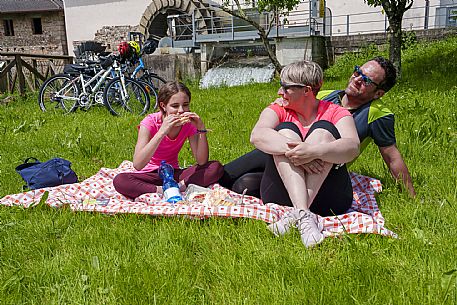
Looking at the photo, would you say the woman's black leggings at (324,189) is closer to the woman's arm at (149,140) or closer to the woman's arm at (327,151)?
the woman's arm at (327,151)

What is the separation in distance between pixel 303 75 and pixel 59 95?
677cm

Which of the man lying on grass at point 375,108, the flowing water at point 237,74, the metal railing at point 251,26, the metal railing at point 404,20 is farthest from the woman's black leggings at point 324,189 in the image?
the metal railing at point 404,20

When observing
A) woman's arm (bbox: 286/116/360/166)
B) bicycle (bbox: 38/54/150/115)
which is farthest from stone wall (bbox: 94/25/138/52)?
woman's arm (bbox: 286/116/360/166)

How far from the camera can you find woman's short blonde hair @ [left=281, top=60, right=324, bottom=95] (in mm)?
2732

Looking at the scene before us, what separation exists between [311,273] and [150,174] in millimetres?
1812

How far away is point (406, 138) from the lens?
4574 millimetres

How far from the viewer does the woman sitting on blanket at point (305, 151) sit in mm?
2561

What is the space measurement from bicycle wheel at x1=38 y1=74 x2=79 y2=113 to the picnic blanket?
4882mm

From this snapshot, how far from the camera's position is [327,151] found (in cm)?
255

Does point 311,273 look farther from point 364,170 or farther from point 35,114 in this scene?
point 35,114

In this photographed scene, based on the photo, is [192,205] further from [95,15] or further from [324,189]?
[95,15]

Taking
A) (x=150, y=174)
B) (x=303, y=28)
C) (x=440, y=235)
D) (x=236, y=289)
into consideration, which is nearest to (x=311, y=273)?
(x=236, y=289)

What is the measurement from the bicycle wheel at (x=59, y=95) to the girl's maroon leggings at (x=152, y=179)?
5.20m

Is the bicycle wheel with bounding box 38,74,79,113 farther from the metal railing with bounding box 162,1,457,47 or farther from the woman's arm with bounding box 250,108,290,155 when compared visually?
the metal railing with bounding box 162,1,457,47
